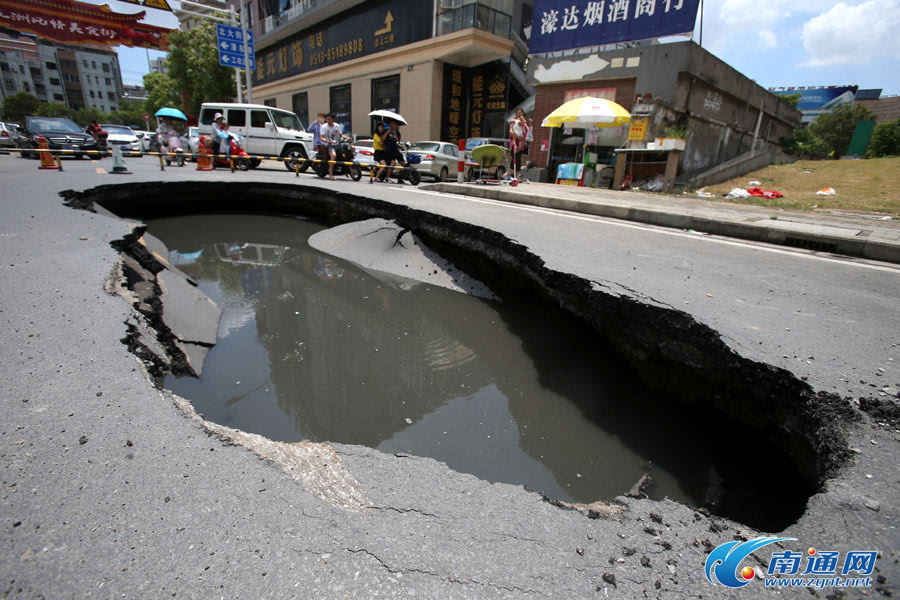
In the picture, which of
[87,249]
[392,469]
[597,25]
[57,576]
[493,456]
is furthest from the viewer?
[597,25]

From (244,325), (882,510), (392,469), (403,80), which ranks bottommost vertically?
(244,325)

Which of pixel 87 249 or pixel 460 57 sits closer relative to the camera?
pixel 87 249

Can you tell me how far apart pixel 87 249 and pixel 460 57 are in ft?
57.9

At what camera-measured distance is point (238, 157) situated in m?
11.6

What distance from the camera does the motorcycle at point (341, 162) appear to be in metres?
10.9

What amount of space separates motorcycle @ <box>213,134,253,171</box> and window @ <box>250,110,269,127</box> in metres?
0.64

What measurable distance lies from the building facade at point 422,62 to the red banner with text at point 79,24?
39.8ft

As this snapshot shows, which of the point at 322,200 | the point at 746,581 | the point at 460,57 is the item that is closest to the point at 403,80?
the point at 460,57

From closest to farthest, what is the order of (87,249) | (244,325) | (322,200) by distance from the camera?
(87,249), (244,325), (322,200)

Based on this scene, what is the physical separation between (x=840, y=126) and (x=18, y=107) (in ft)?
306

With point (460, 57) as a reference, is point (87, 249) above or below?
below

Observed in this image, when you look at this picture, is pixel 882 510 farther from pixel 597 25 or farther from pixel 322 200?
pixel 597 25

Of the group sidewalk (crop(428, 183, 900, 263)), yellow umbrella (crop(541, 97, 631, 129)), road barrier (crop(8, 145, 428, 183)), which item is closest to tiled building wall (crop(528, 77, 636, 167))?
yellow umbrella (crop(541, 97, 631, 129))

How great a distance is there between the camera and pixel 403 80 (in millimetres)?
19203
